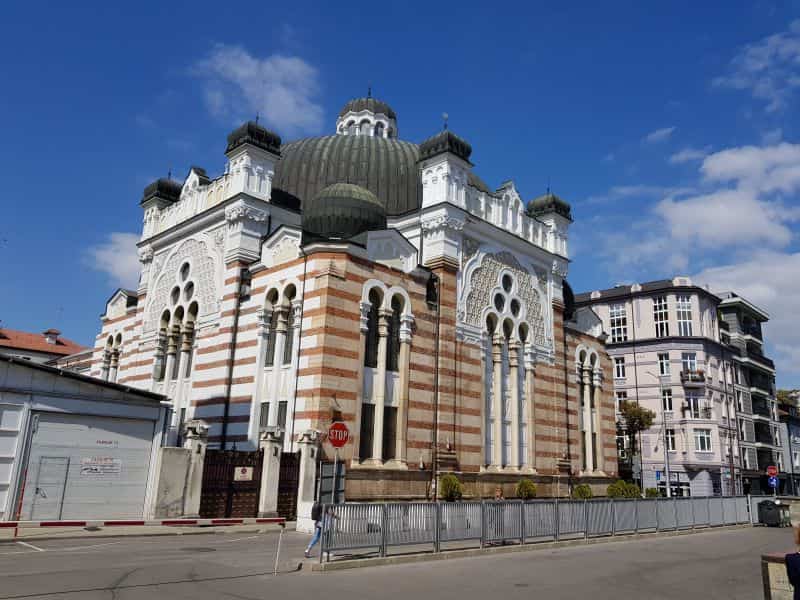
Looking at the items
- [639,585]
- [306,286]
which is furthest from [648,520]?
[306,286]

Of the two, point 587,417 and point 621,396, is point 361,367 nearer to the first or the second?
point 587,417

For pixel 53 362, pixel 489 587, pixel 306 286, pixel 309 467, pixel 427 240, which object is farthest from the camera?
pixel 53 362

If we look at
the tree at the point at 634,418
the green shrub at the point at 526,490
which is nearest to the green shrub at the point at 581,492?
the green shrub at the point at 526,490

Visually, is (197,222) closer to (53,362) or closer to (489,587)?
(489,587)

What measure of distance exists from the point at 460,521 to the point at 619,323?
46309mm

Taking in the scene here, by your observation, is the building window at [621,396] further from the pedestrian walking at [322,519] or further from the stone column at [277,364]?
the pedestrian walking at [322,519]

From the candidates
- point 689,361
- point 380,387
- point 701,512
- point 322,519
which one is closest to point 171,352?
point 380,387

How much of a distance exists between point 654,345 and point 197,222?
40249mm

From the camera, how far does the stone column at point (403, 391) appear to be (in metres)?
24.8

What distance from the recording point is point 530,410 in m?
31.5

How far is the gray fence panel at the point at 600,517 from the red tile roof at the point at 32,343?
209 ft

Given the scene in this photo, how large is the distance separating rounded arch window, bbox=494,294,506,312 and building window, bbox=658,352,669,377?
28801mm

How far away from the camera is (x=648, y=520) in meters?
22.0

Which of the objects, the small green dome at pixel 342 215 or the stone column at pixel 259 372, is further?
the small green dome at pixel 342 215
